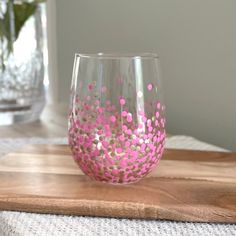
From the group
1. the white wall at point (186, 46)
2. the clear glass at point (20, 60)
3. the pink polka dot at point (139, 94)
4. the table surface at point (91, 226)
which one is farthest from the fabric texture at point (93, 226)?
the clear glass at point (20, 60)

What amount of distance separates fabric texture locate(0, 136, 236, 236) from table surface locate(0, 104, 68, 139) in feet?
1.87

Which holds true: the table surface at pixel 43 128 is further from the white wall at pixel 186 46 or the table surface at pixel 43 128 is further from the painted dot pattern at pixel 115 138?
the painted dot pattern at pixel 115 138

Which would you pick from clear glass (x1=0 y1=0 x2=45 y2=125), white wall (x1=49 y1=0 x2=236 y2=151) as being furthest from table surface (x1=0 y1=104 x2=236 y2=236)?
clear glass (x1=0 y1=0 x2=45 y2=125)

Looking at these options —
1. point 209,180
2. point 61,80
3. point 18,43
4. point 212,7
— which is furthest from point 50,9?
point 209,180

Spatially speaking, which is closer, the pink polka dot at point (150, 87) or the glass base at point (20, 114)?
the pink polka dot at point (150, 87)

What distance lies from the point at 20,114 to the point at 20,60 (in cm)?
13

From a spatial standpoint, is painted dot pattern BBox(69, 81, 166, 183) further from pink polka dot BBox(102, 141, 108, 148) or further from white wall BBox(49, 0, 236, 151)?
white wall BBox(49, 0, 236, 151)

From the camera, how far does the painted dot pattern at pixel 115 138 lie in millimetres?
621

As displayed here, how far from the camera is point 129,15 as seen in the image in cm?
123

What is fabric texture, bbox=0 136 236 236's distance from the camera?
55 cm

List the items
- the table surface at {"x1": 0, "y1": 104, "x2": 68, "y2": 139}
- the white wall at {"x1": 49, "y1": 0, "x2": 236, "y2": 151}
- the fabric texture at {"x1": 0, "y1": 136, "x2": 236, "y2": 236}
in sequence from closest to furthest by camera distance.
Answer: the fabric texture at {"x1": 0, "y1": 136, "x2": 236, "y2": 236} → the white wall at {"x1": 49, "y1": 0, "x2": 236, "y2": 151} → the table surface at {"x1": 0, "y1": 104, "x2": 68, "y2": 139}

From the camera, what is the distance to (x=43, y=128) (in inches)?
48.6

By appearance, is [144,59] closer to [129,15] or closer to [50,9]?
[129,15]

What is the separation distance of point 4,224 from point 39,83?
76 cm
